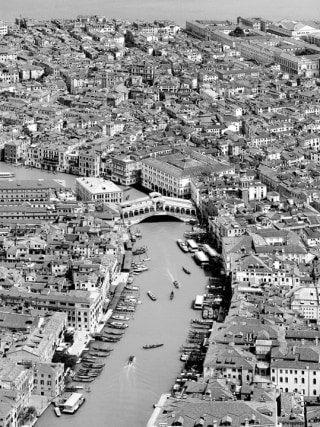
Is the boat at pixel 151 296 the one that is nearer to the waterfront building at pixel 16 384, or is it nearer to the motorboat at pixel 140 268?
the motorboat at pixel 140 268

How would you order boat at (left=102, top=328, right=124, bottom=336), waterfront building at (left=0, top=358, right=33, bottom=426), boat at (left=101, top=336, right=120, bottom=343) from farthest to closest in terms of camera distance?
boat at (left=102, top=328, right=124, bottom=336)
boat at (left=101, top=336, right=120, bottom=343)
waterfront building at (left=0, top=358, right=33, bottom=426)

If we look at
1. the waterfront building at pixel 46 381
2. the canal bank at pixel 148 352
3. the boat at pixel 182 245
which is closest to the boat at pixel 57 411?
the canal bank at pixel 148 352

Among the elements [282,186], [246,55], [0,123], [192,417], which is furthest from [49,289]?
[246,55]

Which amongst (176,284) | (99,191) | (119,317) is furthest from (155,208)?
(119,317)

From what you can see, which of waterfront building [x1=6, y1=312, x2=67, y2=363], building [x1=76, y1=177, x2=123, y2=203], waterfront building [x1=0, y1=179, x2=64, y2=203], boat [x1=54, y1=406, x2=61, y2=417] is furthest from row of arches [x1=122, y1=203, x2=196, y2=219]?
boat [x1=54, y1=406, x2=61, y2=417]

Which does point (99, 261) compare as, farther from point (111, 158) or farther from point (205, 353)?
point (111, 158)

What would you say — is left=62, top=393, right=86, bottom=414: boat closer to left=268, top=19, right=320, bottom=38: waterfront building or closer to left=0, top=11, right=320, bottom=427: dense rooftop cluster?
left=0, top=11, right=320, bottom=427: dense rooftop cluster
